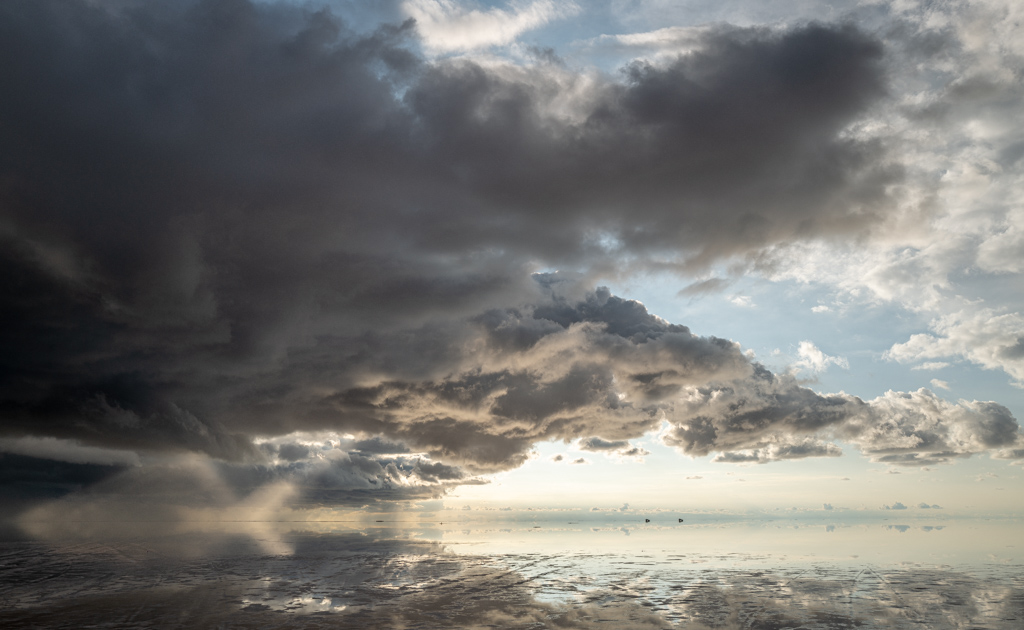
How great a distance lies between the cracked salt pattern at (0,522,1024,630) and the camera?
47906 mm

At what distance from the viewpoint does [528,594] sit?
2415 inches

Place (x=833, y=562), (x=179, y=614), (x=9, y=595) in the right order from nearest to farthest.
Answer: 1. (x=179, y=614)
2. (x=9, y=595)
3. (x=833, y=562)

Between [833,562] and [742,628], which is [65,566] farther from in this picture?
[833,562]

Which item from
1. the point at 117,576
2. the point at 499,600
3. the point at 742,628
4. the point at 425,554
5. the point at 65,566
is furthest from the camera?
the point at 425,554

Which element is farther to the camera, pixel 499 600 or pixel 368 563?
pixel 368 563

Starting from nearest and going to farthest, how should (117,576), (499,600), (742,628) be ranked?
1. (742,628)
2. (499,600)
3. (117,576)

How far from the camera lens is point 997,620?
4666 cm

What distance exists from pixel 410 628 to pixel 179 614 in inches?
888

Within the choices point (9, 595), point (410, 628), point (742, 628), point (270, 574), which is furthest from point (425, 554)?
point (742, 628)

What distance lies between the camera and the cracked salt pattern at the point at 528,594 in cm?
4791

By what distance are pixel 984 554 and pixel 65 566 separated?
162254mm

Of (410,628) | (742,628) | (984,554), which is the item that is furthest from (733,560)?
(410,628)

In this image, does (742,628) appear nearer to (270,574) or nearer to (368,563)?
(270,574)

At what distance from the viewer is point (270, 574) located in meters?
84.2
